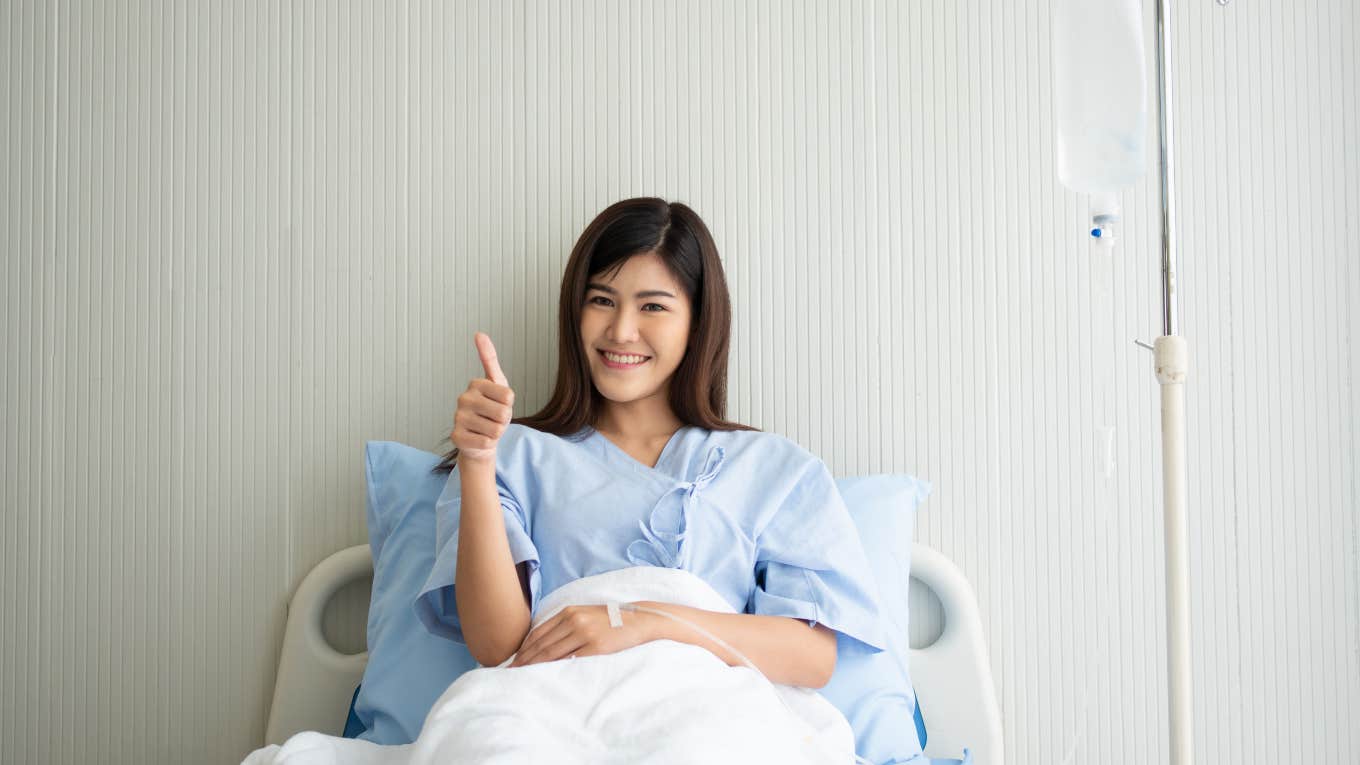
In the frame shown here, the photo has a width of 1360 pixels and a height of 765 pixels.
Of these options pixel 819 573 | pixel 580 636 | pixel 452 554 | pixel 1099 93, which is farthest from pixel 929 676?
pixel 1099 93

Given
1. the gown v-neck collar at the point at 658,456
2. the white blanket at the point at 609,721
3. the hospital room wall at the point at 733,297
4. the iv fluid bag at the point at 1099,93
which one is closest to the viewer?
the white blanket at the point at 609,721

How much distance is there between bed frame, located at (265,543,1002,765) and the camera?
1303 millimetres

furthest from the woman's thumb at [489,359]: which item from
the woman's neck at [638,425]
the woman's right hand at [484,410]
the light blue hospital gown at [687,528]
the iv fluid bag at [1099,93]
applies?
the iv fluid bag at [1099,93]

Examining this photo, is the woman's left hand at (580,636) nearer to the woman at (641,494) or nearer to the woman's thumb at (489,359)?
the woman at (641,494)

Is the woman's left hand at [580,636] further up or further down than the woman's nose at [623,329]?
further down

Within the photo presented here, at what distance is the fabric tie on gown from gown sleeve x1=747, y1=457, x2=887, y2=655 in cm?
10

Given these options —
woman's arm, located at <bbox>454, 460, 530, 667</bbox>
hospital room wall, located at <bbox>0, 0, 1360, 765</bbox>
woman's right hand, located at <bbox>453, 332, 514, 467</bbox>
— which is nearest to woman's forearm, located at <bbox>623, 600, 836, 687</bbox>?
woman's arm, located at <bbox>454, 460, 530, 667</bbox>

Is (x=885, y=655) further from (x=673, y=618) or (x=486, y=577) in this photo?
(x=486, y=577)

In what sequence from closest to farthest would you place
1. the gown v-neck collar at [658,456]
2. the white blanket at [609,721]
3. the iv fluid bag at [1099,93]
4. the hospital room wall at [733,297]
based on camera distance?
the white blanket at [609,721]
the iv fluid bag at [1099,93]
the gown v-neck collar at [658,456]
the hospital room wall at [733,297]

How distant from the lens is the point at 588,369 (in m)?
1.29

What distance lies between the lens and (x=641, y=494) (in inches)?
46.3

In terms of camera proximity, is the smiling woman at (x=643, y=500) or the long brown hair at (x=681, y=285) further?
the long brown hair at (x=681, y=285)

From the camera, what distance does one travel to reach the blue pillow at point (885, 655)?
3.82 ft

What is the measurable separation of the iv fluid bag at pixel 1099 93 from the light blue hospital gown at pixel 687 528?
49 centimetres
